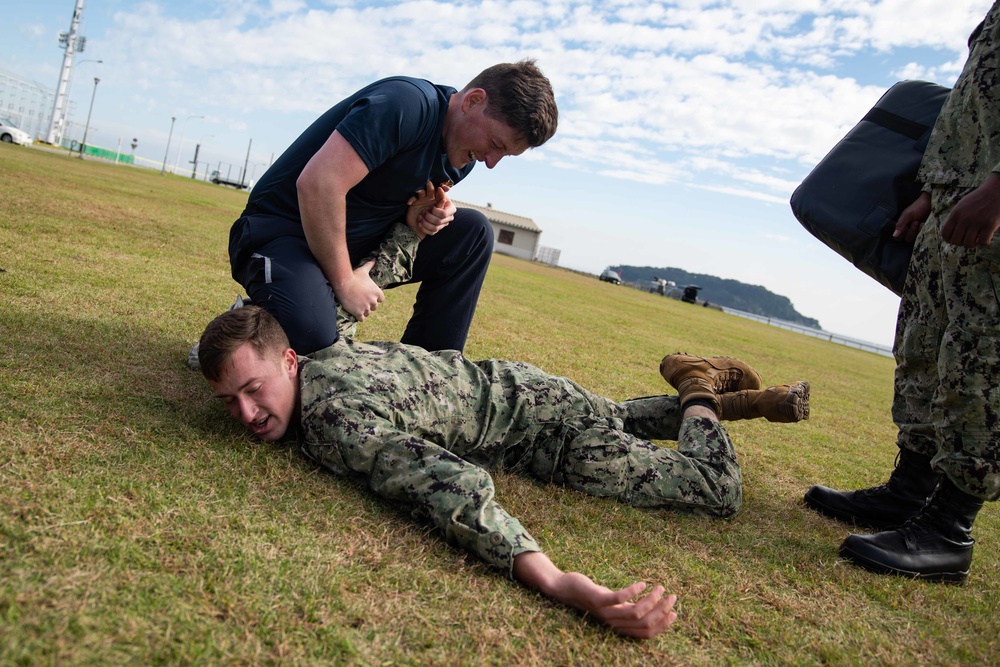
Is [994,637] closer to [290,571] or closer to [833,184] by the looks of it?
[833,184]

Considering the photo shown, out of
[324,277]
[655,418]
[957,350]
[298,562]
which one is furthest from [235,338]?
[957,350]

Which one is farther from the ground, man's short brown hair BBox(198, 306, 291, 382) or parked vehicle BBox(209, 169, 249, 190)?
parked vehicle BBox(209, 169, 249, 190)

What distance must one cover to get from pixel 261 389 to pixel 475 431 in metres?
0.77

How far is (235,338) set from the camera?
225 centimetres

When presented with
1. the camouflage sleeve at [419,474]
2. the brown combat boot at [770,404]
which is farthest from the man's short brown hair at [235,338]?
the brown combat boot at [770,404]

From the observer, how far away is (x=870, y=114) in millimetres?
3164

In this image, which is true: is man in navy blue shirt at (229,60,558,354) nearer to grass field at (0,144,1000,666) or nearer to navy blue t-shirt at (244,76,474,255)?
navy blue t-shirt at (244,76,474,255)

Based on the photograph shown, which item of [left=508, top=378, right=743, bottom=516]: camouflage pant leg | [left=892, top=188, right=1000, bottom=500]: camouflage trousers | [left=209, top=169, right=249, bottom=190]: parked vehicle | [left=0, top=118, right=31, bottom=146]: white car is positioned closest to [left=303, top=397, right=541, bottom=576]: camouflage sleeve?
[left=508, top=378, right=743, bottom=516]: camouflage pant leg

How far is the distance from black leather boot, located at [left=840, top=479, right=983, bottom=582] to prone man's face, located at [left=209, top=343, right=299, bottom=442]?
206 cm

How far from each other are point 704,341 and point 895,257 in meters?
9.96

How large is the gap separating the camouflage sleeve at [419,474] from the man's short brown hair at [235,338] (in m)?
0.28

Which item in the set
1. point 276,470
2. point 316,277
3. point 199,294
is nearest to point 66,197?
point 199,294

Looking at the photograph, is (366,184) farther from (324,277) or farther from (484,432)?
(484,432)

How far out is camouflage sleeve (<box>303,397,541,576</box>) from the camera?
6.12 ft
